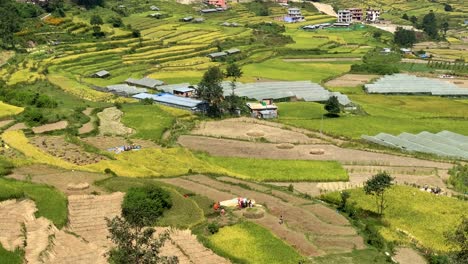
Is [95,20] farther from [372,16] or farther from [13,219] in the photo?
[372,16]

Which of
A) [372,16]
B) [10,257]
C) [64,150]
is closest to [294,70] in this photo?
[64,150]

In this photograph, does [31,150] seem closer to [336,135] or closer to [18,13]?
[336,135]

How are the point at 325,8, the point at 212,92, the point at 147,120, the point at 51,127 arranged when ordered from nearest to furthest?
the point at 51,127
the point at 147,120
the point at 212,92
the point at 325,8

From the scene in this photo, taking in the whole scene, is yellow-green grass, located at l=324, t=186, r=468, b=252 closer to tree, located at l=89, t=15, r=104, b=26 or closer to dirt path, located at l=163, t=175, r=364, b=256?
dirt path, located at l=163, t=175, r=364, b=256

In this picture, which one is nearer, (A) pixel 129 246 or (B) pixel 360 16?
(A) pixel 129 246

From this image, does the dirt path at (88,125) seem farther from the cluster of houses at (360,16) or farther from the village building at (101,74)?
the cluster of houses at (360,16)
